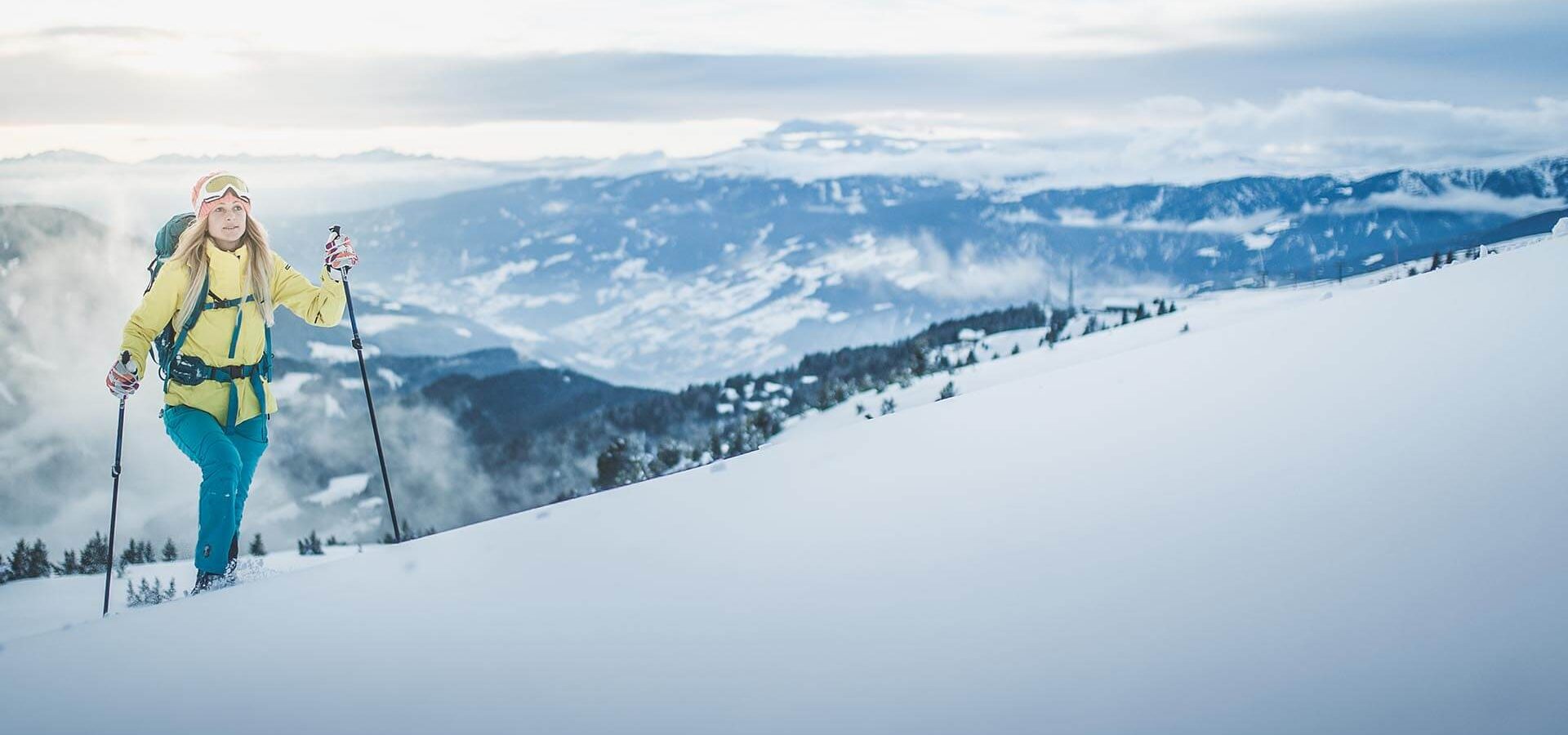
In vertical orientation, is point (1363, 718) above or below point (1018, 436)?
below

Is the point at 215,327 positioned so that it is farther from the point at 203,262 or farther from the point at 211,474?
the point at 211,474

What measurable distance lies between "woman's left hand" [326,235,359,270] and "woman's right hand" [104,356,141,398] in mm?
1444

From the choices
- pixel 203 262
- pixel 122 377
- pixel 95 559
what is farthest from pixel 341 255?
pixel 95 559

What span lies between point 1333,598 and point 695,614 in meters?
2.37

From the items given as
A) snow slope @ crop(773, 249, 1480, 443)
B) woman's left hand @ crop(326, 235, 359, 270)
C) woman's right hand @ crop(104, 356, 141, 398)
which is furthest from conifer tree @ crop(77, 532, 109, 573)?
snow slope @ crop(773, 249, 1480, 443)

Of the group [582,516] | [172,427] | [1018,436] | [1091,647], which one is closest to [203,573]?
[172,427]

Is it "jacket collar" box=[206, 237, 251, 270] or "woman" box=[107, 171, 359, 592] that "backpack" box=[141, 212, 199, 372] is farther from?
"jacket collar" box=[206, 237, 251, 270]

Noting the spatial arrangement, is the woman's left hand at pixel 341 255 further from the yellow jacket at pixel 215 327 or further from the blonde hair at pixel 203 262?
the blonde hair at pixel 203 262

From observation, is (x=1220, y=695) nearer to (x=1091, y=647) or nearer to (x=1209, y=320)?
(x=1091, y=647)

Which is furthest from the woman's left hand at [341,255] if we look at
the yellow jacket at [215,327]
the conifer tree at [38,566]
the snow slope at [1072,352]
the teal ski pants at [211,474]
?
the snow slope at [1072,352]

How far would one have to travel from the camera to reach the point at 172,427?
698 centimetres

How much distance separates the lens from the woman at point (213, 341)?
6770 millimetres

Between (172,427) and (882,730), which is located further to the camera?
(172,427)

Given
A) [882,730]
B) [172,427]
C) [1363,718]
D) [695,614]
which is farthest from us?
[172,427]
